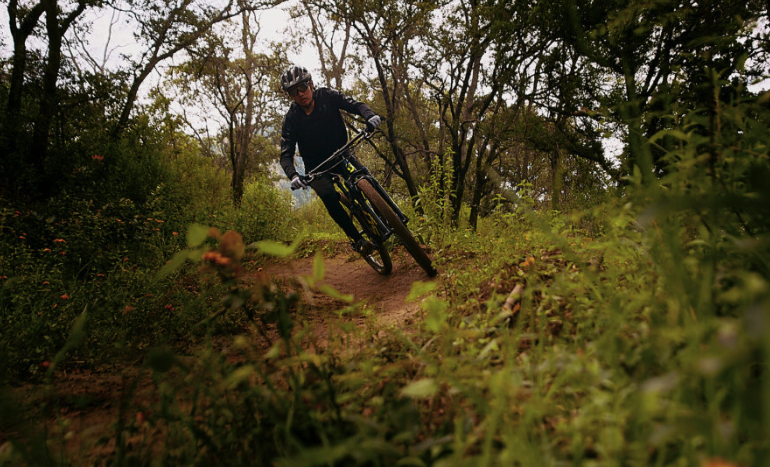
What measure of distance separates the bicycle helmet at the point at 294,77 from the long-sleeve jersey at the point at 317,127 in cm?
36

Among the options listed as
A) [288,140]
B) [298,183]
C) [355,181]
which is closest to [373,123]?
[355,181]

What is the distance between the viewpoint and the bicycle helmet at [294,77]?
4598 mm

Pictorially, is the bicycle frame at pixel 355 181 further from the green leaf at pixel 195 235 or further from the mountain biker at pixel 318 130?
the green leaf at pixel 195 235

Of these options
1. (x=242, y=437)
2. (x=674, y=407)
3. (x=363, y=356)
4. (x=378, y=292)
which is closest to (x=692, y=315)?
(x=674, y=407)

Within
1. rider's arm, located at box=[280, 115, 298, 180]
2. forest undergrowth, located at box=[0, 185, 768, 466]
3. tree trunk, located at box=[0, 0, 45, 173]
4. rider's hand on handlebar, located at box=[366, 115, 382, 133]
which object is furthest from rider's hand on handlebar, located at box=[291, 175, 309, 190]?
tree trunk, located at box=[0, 0, 45, 173]

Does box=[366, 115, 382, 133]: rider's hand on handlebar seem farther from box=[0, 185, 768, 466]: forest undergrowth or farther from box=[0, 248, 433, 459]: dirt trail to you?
box=[0, 185, 768, 466]: forest undergrowth

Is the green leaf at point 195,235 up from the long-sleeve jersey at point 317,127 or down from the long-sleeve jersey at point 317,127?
down

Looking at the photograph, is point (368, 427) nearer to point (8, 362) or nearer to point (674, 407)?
point (674, 407)

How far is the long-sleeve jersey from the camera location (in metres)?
4.96

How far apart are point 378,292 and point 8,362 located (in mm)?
3147

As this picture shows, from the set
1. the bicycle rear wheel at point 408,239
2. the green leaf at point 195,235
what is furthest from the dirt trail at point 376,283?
the green leaf at point 195,235

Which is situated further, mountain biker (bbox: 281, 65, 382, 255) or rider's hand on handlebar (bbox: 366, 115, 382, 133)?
mountain biker (bbox: 281, 65, 382, 255)

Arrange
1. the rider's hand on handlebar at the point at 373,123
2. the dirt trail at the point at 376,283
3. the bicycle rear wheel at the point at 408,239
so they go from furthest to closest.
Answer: the rider's hand on handlebar at the point at 373,123 < the bicycle rear wheel at the point at 408,239 < the dirt trail at the point at 376,283

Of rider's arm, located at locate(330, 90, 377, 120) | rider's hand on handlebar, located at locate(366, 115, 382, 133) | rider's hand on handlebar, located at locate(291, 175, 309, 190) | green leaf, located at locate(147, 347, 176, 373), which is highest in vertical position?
rider's arm, located at locate(330, 90, 377, 120)
